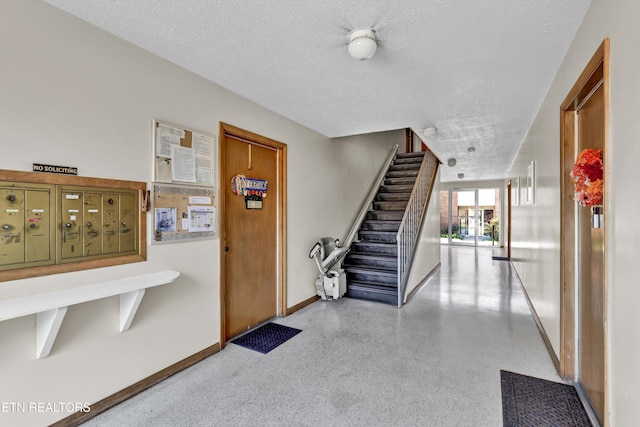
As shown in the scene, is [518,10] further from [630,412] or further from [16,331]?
[16,331]

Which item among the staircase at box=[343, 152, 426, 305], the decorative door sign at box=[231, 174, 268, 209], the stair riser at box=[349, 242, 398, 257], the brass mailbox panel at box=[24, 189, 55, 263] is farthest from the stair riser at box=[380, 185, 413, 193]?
the brass mailbox panel at box=[24, 189, 55, 263]

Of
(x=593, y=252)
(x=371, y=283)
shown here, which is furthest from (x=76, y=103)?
(x=371, y=283)

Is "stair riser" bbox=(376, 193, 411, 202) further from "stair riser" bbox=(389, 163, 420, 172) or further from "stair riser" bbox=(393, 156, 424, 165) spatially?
"stair riser" bbox=(393, 156, 424, 165)

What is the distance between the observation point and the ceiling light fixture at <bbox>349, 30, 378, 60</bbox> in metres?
1.92

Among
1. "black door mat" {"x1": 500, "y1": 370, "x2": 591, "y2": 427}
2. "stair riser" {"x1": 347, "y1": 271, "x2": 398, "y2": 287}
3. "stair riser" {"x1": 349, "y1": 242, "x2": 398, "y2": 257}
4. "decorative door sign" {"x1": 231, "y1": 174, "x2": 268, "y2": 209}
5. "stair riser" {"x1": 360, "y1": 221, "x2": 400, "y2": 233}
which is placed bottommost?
"black door mat" {"x1": 500, "y1": 370, "x2": 591, "y2": 427}

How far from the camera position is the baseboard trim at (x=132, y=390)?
1.80m

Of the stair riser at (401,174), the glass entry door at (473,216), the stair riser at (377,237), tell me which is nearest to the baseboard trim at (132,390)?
the stair riser at (377,237)

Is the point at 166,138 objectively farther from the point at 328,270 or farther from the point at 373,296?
the point at 373,296

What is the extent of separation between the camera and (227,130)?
288cm

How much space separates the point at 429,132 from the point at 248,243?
279 cm

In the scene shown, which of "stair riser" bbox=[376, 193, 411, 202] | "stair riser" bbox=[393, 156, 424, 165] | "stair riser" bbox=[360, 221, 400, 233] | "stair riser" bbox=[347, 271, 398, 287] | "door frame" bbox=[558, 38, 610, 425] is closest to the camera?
"door frame" bbox=[558, 38, 610, 425]

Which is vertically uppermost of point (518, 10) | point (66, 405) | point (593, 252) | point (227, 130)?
point (518, 10)

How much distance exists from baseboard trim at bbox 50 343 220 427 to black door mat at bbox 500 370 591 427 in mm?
2294

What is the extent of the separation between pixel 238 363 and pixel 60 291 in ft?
4.65
